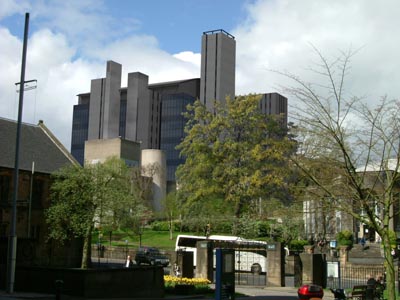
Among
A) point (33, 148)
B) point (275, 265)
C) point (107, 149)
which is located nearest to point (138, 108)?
point (107, 149)

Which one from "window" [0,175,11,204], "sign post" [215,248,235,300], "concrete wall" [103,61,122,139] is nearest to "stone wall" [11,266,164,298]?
"sign post" [215,248,235,300]

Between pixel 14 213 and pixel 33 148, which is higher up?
pixel 33 148

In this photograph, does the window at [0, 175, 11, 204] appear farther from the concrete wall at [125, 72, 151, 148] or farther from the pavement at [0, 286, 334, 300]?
the concrete wall at [125, 72, 151, 148]

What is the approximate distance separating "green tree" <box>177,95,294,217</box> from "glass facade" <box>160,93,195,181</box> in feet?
306

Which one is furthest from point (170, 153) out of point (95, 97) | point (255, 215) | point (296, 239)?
point (255, 215)

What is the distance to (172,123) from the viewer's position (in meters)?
150

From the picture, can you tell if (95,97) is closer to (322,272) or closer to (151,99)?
(151,99)

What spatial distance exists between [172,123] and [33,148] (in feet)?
337

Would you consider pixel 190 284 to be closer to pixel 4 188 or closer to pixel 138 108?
pixel 4 188

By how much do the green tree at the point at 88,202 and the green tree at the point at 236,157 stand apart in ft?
42.6

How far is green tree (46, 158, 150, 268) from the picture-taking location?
36969mm

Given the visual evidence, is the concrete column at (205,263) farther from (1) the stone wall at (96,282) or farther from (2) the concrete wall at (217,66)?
(2) the concrete wall at (217,66)

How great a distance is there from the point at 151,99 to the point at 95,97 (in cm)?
1505

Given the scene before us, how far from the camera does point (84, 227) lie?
120 feet
